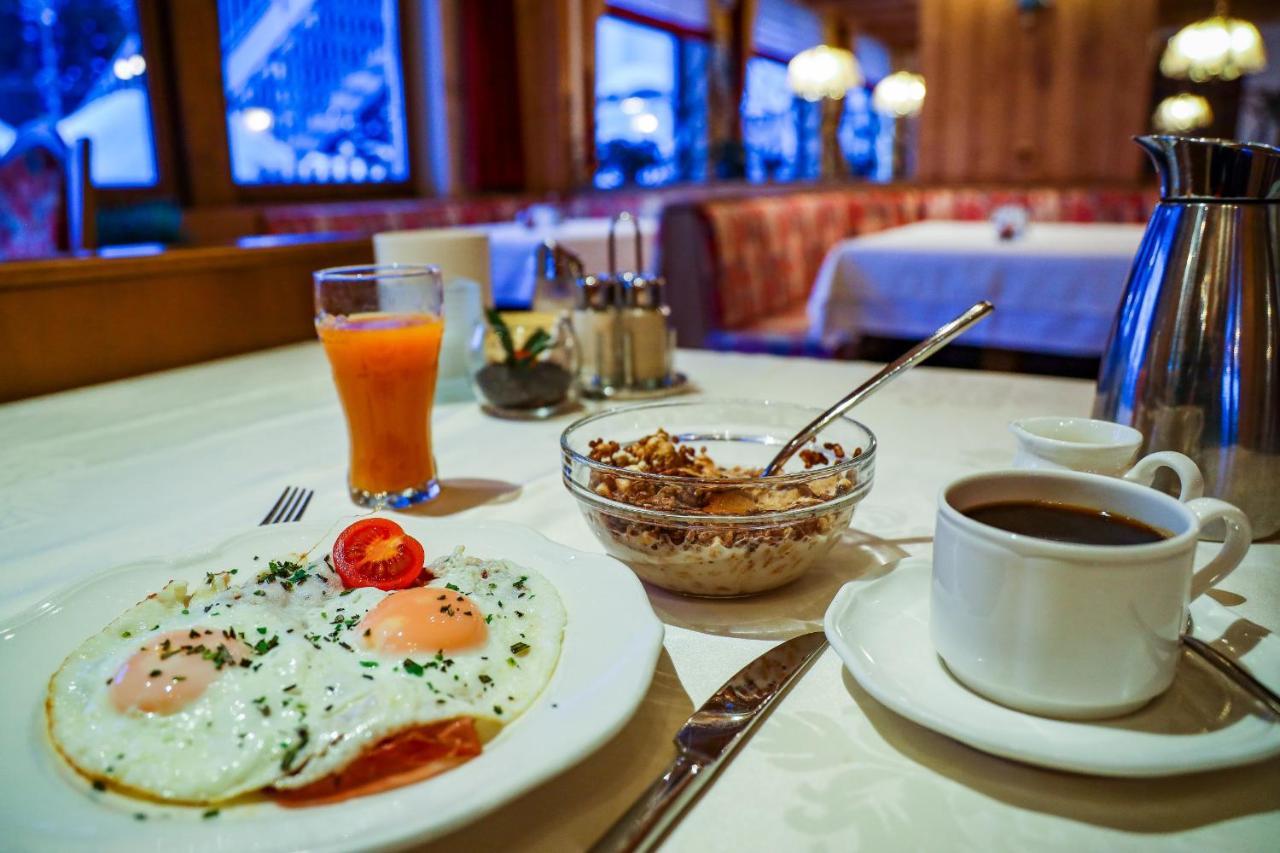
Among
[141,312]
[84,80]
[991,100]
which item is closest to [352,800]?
[141,312]

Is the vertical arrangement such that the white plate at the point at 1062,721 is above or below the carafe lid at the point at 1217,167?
below

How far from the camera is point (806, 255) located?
4.83 metres

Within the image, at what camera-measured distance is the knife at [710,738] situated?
0.44 metres

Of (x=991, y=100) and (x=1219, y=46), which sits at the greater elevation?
(x=1219, y=46)

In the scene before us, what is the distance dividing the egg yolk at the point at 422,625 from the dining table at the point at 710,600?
0.34 feet

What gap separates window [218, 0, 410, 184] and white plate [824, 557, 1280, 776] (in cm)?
539

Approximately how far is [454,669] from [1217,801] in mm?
426

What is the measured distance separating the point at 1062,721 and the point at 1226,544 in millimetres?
177

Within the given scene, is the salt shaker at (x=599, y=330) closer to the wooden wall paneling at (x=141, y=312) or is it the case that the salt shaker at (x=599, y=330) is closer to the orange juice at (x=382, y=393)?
the orange juice at (x=382, y=393)

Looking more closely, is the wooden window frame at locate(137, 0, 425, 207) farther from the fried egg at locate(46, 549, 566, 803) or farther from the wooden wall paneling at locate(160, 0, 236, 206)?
the fried egg at locate(46, 549, 566, 803)

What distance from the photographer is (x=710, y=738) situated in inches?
20.3

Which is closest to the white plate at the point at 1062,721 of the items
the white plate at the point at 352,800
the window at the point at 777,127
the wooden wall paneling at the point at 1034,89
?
the white plate at the point at 352,800

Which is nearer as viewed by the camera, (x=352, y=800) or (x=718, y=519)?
(x=352, y=800)

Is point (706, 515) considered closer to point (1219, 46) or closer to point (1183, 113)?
point (1219, 46)
